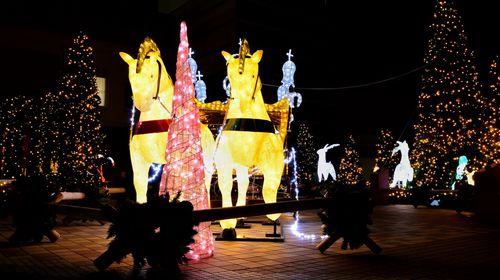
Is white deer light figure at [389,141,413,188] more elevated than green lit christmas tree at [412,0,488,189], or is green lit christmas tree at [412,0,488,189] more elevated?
green lit christmas tree at [412,0,488,189]

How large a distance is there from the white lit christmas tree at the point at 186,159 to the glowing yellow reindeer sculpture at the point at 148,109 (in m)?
1.10

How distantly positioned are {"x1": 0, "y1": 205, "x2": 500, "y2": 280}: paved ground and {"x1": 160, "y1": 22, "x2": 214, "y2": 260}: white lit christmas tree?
14.2 inches

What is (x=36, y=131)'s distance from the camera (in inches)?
670

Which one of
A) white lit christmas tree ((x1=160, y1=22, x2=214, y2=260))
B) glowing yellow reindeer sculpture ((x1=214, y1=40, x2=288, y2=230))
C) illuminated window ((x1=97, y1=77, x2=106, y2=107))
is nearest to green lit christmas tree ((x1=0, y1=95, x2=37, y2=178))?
illuminated window ((x1=97, y1=77, x2=106, y2=107))

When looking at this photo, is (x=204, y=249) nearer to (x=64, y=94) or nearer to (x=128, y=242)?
(x=128, y=242)

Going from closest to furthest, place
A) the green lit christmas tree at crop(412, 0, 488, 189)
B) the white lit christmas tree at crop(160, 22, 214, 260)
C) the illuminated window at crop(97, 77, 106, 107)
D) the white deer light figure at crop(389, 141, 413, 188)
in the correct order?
the white lit christmas tree at crop(160, 22, 214, 260) → the green lit christmas tree at crop(412, 0, 488, 189) → the white deer light figure at crop(389, 141, 413, 188) → the illuminated window at crop(97, 77, 106, 107)

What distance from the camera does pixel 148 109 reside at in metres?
7.86

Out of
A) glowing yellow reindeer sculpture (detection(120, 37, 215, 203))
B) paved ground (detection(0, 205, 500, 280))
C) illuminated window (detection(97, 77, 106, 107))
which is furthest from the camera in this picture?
illuminated window (detection(97, 77, 106, 107))

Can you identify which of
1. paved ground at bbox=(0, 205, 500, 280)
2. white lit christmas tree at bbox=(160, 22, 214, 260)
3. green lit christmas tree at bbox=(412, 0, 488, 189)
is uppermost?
green lit christmas tree at bbox=(412, 0, 488, 189)

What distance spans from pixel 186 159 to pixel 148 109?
1.72 m

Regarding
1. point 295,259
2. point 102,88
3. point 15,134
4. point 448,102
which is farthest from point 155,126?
point 102,88

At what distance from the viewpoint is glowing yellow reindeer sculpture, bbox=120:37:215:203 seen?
7.74 m

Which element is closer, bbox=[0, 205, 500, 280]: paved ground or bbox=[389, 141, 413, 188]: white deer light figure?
bbox=[0, 205, 500, 280]: paved ground

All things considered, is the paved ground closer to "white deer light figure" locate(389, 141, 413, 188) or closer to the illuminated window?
"white deer light figure" locate(389, 141, 413, 188)
